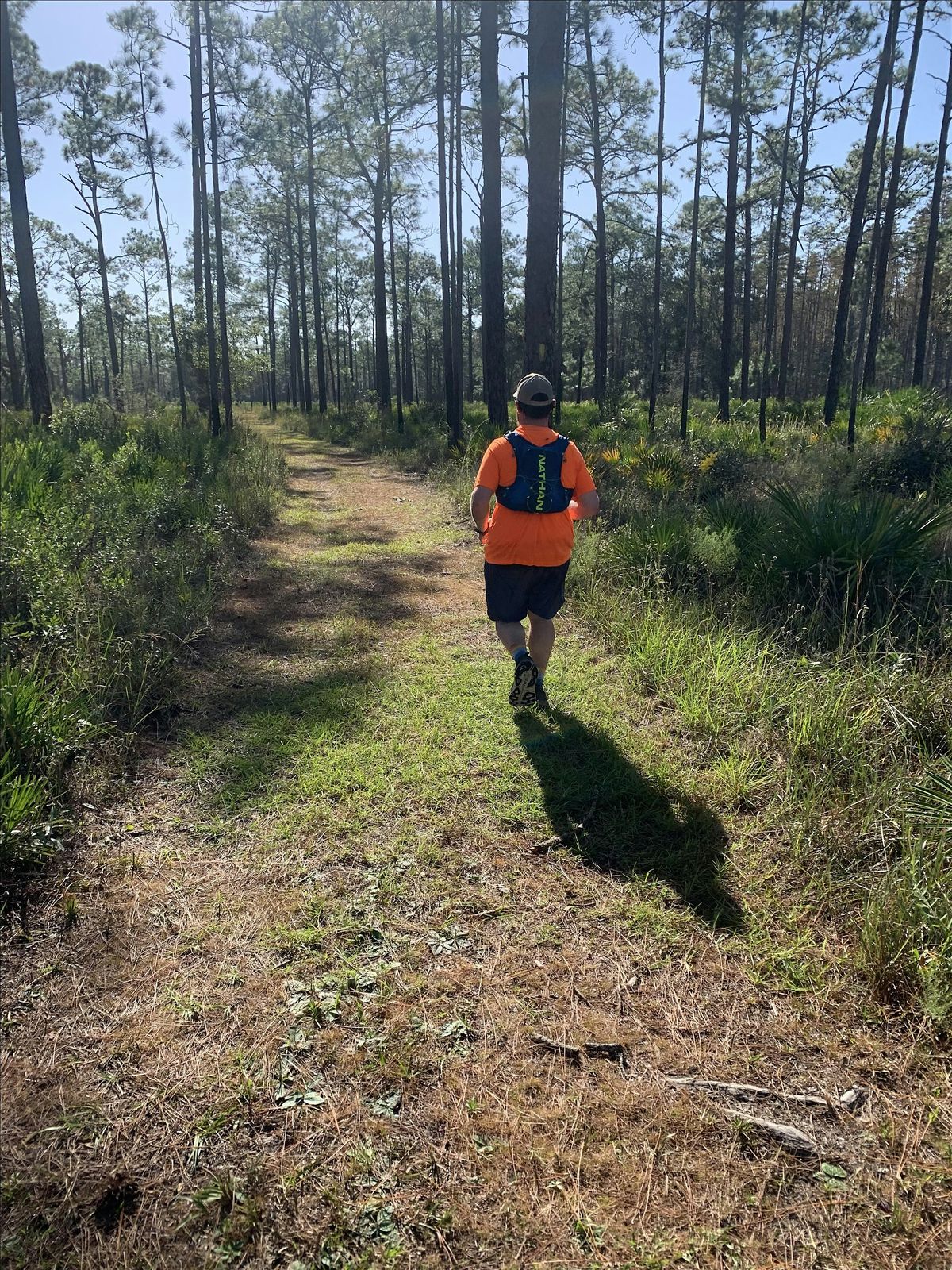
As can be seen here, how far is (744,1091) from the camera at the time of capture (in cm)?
202

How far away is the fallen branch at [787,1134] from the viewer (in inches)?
72.6

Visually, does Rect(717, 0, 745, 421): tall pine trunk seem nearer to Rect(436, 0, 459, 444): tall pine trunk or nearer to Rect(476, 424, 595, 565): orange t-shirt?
Rect(436, 0, 459, 444): tall pine trunk

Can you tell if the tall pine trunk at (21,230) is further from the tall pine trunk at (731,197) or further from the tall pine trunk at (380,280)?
the tall pine trunk at (731,197)

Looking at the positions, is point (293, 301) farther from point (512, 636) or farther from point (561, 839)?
point (561, 839)

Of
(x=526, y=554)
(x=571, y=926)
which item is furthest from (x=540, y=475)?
(x=571, y=926)

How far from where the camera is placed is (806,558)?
17.6 ft

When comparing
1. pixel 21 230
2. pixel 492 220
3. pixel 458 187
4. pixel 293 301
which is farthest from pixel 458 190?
pixel 293 301

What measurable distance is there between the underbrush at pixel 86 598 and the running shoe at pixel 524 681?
7.01ft

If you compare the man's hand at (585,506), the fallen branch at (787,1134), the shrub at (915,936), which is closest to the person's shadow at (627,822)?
the shrub at (915,936)

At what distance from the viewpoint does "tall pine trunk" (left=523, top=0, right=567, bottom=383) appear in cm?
1014

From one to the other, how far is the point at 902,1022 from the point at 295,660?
13.7 ft

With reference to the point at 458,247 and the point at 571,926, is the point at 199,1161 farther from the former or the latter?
the point at 458,247

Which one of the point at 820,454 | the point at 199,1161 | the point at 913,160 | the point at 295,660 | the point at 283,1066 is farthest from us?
the point at 913,160

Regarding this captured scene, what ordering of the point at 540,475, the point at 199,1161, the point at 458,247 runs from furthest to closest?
the point at 458,247
the point at 540,475
the point at 199,1161
